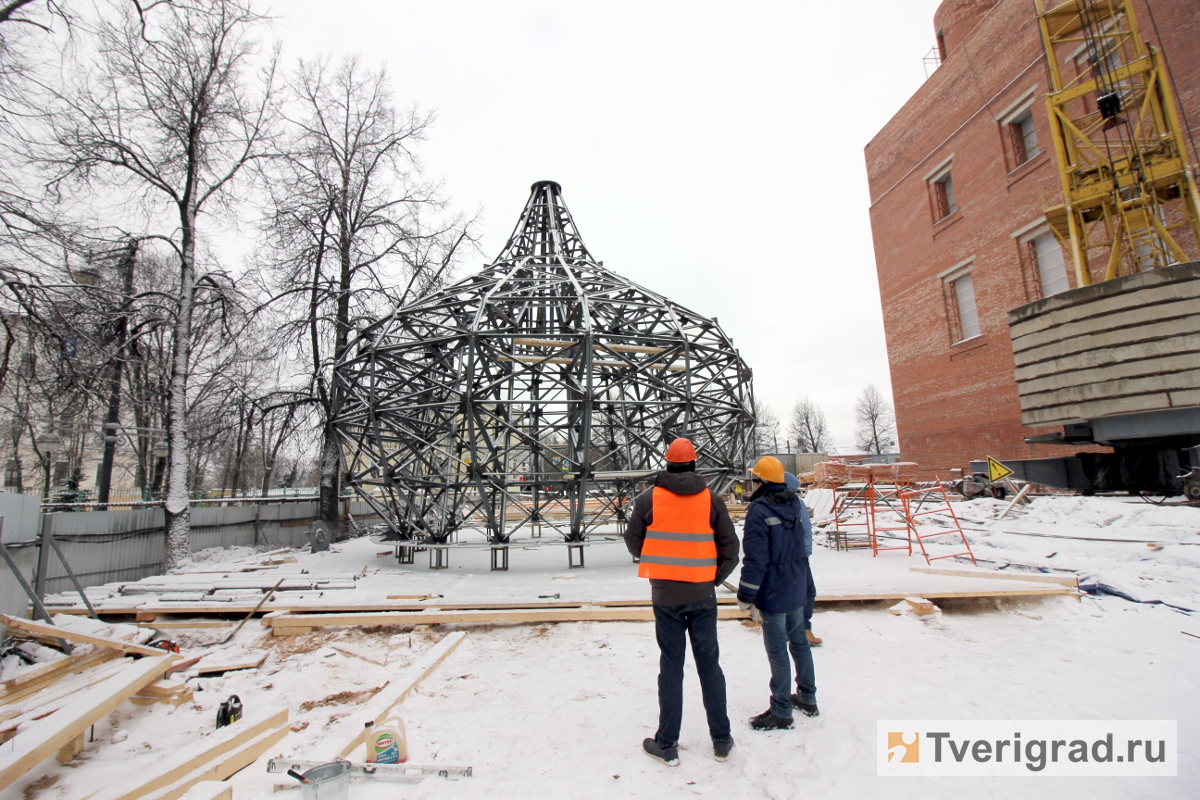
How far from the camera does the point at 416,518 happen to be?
1140 centimetres

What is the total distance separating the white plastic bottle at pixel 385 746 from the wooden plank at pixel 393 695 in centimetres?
18

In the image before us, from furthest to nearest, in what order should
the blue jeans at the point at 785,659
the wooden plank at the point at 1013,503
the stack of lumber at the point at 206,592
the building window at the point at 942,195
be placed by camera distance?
the building window at the point at 942,195, the wooden plank at the point at 1013,503, the stack of lumber at the point at 206,592, the blue jeans at the point at 785,659

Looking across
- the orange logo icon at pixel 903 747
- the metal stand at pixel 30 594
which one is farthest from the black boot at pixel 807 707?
the metal stand at pixel 30 594

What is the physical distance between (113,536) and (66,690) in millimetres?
9359

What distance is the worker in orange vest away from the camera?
3.69 m

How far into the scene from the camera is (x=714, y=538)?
3967 mm

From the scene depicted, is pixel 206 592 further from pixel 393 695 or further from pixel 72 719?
pixel 393 695

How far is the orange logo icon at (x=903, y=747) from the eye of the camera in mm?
3633

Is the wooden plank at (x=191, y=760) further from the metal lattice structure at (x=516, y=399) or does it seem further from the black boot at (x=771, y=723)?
the metal lattice structure at (x=516, y=399)

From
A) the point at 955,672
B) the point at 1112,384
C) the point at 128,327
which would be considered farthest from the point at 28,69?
the point at 1112,384

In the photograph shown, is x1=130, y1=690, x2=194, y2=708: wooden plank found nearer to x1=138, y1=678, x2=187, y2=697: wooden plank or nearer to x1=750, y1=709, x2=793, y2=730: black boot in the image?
x1=138, y1=678, x2=187, y2=697: wooden plank

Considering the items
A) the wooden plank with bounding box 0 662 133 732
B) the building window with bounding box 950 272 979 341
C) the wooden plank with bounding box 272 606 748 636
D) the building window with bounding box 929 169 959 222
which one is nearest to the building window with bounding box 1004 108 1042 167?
the building window with bounding box 929 169 959 222

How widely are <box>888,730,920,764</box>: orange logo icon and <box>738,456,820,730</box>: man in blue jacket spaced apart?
0.57m

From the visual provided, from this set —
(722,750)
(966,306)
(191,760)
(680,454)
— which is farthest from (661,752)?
(966,306)
